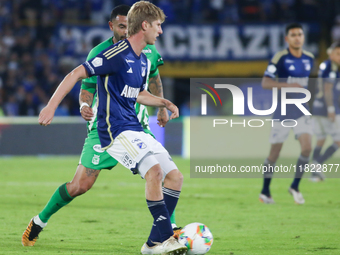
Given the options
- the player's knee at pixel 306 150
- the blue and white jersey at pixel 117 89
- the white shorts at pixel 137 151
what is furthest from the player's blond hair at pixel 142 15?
the player's knee at pixel 306 150

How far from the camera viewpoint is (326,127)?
9.90 m

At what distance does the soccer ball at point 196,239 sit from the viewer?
4.10 meters

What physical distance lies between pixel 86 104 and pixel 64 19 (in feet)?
47.1

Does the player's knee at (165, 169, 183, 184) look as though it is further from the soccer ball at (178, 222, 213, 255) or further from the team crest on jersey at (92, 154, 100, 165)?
the team crest on jersey at (92, 154, 100, 165)

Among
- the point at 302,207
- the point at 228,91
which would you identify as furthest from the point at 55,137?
the point at 302,207

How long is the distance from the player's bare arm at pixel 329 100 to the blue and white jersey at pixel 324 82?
0.29 feet

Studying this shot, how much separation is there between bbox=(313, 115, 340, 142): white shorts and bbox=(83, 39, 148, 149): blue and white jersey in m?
6.36

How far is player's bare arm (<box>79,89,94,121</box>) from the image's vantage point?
181 inches

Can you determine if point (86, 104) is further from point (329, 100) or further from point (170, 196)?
point (329, 100)

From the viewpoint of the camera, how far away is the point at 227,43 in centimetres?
1795

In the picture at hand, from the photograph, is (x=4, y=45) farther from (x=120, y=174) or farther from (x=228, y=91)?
(x=120, y=174)

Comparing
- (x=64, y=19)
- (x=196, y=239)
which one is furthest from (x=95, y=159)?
(x=64, y=19)

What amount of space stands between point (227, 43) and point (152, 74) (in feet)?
43.1

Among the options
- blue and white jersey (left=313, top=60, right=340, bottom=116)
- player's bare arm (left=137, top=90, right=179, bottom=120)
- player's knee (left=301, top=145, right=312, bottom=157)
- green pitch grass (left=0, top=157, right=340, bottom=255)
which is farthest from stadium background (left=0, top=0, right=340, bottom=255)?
blue and white jersey (left=313, top=60, right=340, bottom=116)
